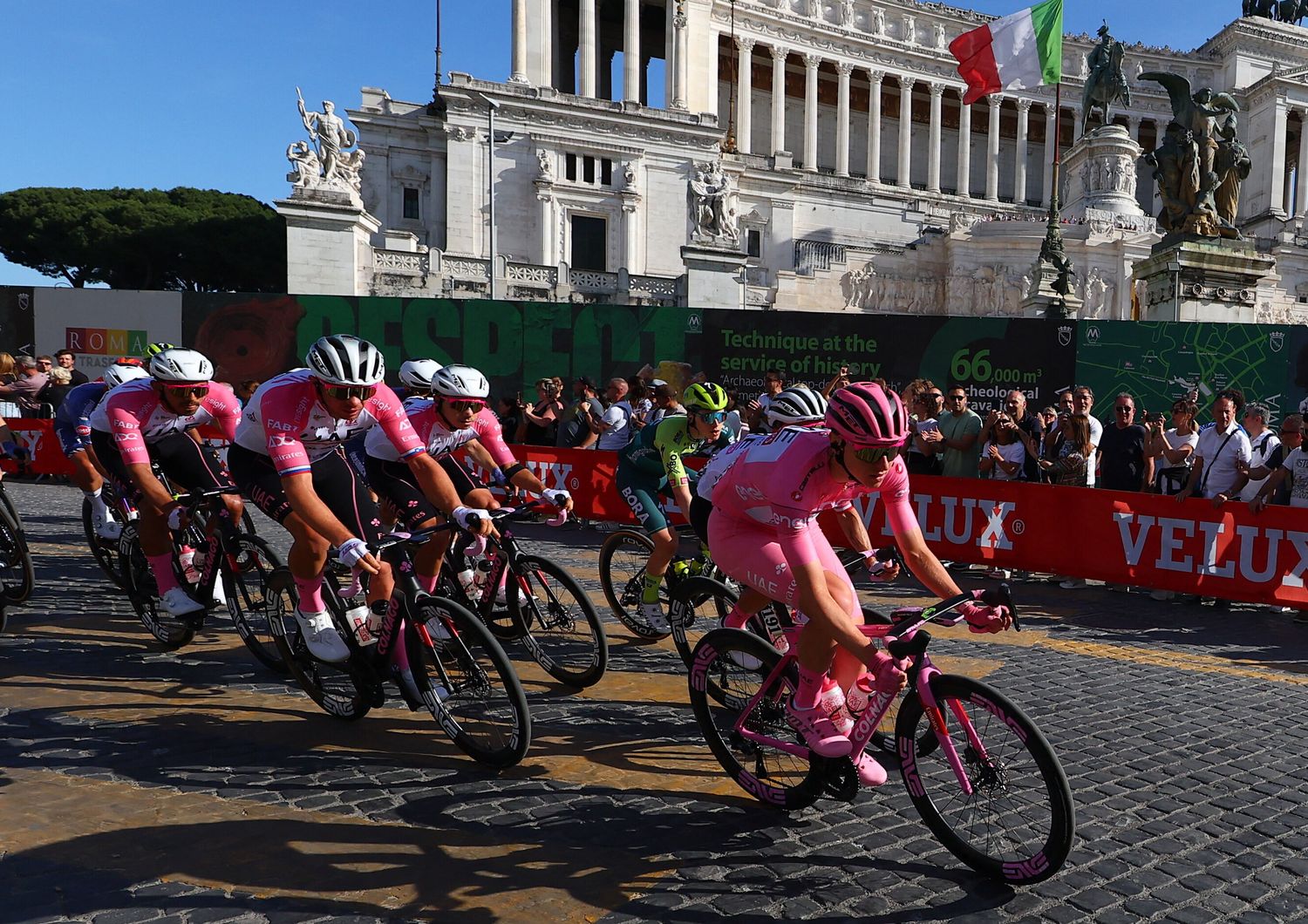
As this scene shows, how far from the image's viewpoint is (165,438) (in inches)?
283

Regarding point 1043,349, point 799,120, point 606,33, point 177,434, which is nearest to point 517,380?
point 1043,349

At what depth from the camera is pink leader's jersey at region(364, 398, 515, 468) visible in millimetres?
6668

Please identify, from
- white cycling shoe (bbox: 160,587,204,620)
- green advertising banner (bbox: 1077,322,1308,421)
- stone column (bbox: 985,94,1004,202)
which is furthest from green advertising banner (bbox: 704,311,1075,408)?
stone column (bbox: 985,94,1004,202)

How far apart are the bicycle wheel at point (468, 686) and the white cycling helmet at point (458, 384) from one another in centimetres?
180

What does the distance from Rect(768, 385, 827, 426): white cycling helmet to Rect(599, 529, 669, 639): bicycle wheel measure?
1926mm

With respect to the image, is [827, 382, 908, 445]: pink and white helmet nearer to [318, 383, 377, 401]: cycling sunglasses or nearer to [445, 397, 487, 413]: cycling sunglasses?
[318, 383, 377, 401]: cycling sunglasses

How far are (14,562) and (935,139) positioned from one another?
7712 cm

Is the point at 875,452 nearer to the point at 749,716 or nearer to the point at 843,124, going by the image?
the point at 749,716

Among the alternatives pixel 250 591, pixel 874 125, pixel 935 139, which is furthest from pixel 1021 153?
pixel 250 591

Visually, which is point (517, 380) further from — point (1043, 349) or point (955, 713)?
point (955, 713)

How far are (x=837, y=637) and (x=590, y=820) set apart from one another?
150cm

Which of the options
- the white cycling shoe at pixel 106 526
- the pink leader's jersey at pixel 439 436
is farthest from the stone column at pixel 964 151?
the white cycling shoe at pixel 106 526

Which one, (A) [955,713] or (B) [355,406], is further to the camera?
(B) [355,406]

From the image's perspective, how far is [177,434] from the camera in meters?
7.25
